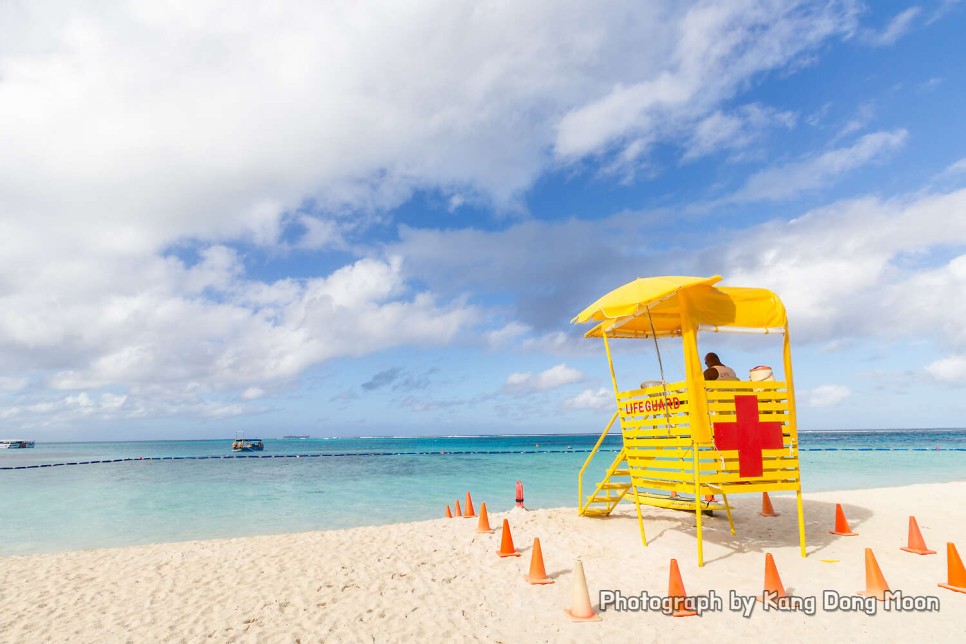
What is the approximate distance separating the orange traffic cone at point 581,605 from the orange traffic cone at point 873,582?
3505 millimetres

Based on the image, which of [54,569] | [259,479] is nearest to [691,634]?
[54,569]

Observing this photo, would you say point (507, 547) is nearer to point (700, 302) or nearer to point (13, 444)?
point (700, 302)

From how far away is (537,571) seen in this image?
7520mm

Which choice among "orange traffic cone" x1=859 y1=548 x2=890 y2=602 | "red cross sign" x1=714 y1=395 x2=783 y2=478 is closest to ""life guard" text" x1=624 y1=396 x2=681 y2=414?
"red cross sign" x1=714 y1=395 x2=783 y2=478

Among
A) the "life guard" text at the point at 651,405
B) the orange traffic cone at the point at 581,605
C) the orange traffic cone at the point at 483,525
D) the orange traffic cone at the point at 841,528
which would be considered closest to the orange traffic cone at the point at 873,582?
the "life guard" text at the point at 651,405

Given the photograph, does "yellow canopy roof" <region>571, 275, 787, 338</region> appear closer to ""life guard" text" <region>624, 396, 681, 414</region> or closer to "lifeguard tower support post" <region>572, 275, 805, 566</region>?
"lifeguard tower support post" <region>572, 275, 805, 566</region>

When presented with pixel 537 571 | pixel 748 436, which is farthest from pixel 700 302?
pixel 537 571

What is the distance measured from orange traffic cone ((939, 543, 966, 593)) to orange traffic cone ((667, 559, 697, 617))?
353 cm

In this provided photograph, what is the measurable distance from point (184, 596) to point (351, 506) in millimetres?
14129

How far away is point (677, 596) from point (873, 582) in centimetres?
259

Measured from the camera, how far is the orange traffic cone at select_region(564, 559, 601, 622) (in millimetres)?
6184

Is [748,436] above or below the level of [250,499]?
above

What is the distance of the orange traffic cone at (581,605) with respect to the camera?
20.3 feet

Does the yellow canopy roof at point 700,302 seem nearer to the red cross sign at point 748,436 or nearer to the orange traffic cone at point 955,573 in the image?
the red cross sign at point 748,436
